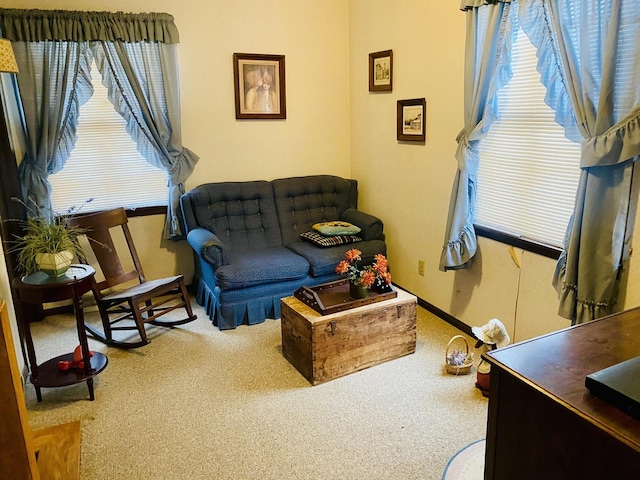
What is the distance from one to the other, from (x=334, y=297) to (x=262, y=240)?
51.2 inches

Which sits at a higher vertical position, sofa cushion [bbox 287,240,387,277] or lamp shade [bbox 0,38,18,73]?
lamp shade [bbox 0,38,18,73]

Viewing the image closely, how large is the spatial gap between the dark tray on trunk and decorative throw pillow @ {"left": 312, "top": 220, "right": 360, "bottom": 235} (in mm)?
875

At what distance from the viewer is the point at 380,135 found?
13.7ft

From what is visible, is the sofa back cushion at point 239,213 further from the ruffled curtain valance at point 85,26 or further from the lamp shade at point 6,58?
the lamp shade at point 6,58

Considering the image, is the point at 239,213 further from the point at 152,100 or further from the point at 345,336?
the point at 345,336

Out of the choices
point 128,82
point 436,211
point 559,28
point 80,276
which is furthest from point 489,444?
point 128,82

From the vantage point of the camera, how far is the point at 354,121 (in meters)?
4.54

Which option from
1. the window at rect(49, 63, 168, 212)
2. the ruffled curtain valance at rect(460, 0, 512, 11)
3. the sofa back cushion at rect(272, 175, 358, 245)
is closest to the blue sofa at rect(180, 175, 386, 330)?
the sofa back cushion at rect(272, 175, 358, 245)

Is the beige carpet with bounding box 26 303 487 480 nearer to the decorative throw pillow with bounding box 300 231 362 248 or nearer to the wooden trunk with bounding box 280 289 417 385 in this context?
the wooden trunk with bounding box 280 289 417 385

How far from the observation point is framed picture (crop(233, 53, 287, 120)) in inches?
162

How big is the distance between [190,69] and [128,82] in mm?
505

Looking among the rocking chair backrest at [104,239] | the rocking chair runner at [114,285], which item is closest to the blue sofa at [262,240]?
the rocking chair runner at [114,285]

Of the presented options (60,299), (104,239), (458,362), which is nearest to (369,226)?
(458,362)

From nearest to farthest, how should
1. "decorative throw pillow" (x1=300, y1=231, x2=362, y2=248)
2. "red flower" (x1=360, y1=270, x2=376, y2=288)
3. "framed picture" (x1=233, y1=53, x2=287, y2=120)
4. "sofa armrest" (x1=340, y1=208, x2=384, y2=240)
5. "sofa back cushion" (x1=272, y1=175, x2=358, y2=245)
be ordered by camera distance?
"red flower" (x1=360, y1=270, x2=376, y2=288)
"decorative throw pillow" (x1=300, y1=231, x2=362, y2=248)
"sofa armrest" (x1=340, y1=208, x2=384, y2=240)
"framed picture" (x1=233, y1=53, x2=287, y2=120)
"sofa back cushion" (x1=272, y1=175, x2=358, y2=245)
